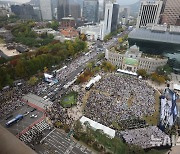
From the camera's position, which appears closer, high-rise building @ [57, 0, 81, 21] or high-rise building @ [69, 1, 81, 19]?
high-rise building @ [57, 0, 81, 21]

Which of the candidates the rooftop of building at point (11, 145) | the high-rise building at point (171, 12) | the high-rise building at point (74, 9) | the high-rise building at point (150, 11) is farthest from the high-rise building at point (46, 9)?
the rooftop of building at point (11, 145)

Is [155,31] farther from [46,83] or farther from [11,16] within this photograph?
[11,16]

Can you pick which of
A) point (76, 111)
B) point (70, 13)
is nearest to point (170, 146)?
point (76, 111)

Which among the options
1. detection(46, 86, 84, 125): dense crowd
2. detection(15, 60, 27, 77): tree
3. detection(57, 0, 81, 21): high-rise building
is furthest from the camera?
detection(57, 0, 81, 21): high-rise building

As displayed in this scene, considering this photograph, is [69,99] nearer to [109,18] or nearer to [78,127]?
[78,127]

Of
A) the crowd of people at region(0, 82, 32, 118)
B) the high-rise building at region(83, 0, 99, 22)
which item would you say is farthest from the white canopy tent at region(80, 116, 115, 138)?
the high-rise building at region(83, 0, 99, 22)

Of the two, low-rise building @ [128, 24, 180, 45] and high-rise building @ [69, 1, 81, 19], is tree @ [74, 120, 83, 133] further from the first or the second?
high-rise building @ [69, 1, 81, 19]

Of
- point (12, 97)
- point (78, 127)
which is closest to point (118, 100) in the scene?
point (78, 127)
